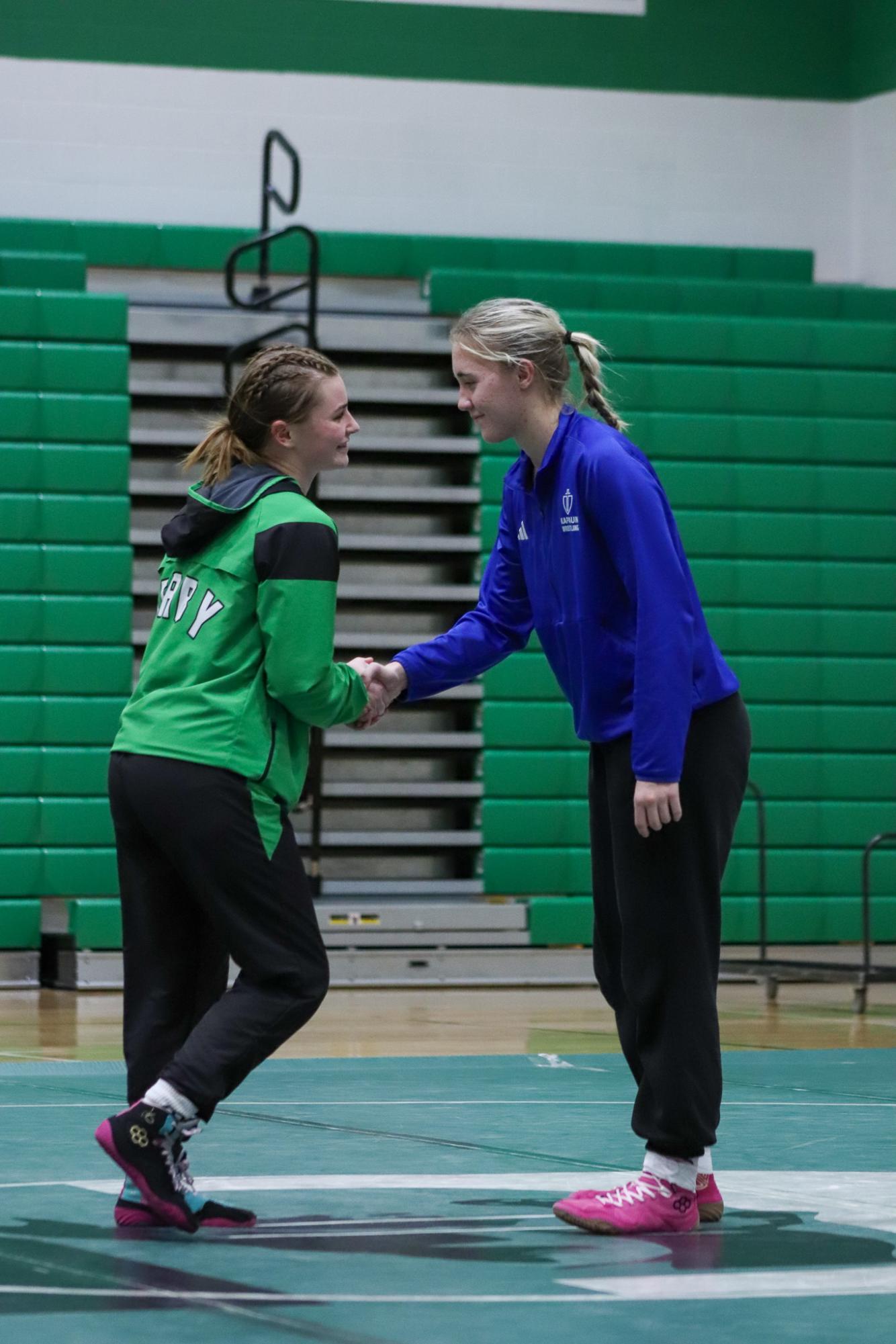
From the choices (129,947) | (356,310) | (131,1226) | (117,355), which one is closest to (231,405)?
(129,947)

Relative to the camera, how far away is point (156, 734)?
10.5 feet

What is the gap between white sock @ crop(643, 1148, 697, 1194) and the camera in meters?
3.18

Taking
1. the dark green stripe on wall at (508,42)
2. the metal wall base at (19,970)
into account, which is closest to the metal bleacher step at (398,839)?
the metal wall base at (19,970)

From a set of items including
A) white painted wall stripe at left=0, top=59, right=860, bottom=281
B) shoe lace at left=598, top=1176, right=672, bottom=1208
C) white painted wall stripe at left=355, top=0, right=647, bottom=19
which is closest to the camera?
shoe lace at left=598, top=1176, right=672, bottom=1208

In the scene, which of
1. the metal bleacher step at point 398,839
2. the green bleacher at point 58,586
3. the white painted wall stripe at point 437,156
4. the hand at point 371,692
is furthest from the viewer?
the white painted wall stripe at point 437,156

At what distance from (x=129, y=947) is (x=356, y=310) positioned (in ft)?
23.3

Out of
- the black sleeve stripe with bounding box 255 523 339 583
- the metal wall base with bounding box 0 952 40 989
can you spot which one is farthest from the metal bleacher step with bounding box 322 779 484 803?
the black sleeve stripe with bounding box 255 523 339 583

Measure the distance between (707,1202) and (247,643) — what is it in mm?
1162

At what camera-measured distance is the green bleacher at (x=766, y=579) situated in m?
9.69

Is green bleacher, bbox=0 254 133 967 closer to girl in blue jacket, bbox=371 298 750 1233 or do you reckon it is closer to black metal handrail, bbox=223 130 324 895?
black metal handrail, bbox=223 130 324 895

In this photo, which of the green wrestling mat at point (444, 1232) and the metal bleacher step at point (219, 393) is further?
the metal bleacher step at point (219, 393)

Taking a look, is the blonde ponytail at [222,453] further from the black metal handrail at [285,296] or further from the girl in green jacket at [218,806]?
the black metal handrail at [285,296]

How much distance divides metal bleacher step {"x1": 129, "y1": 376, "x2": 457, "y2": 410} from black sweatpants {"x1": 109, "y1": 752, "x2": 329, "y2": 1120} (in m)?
6.38

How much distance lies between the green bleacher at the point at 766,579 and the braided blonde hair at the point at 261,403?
626cm
